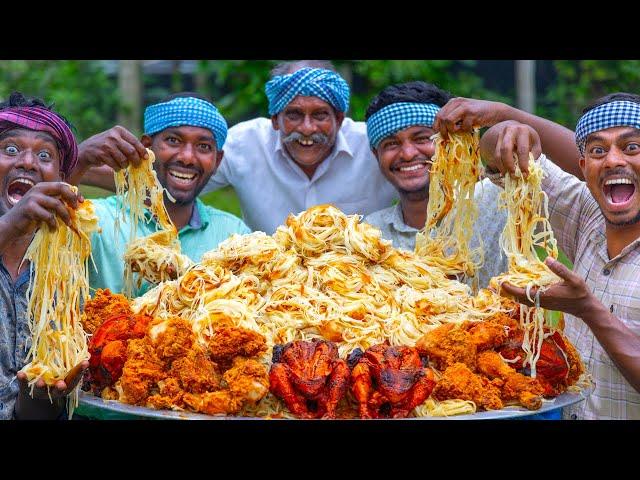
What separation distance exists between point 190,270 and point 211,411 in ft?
3.84

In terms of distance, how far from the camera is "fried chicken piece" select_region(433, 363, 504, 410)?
4.79 m

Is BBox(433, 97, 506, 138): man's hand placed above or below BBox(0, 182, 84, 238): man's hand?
above

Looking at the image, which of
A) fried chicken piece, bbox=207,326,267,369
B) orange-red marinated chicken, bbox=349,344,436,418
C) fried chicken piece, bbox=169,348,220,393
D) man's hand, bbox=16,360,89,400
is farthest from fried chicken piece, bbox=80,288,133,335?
orange-red marinated chicken, bbox=349,344,436,418

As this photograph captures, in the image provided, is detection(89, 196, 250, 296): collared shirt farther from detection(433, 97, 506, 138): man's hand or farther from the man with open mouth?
detection(433, 97, 506, 138): man's hand

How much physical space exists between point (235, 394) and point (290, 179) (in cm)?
364

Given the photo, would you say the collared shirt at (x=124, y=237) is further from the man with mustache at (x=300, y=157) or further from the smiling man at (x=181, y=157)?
the man with mustache at (x=300, y=157)

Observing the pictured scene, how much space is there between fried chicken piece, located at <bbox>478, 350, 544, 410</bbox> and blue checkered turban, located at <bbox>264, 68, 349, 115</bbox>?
3.17 m

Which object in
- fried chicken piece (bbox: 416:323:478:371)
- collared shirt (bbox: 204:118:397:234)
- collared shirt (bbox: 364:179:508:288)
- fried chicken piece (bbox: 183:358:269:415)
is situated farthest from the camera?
collared shirt (bbox: 204:118:397:234)

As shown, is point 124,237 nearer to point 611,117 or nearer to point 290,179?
point 290,179

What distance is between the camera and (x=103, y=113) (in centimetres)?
1753

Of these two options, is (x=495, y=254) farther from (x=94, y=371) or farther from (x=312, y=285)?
(x=94, y=371)

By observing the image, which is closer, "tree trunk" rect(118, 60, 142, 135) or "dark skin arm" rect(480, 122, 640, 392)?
"dark skin arm" rect(480, 122, 640, 392)

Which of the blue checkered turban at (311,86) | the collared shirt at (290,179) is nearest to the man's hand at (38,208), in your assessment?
the blue checkered turban at (311,86)

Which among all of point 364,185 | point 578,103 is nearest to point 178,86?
point 578,103
